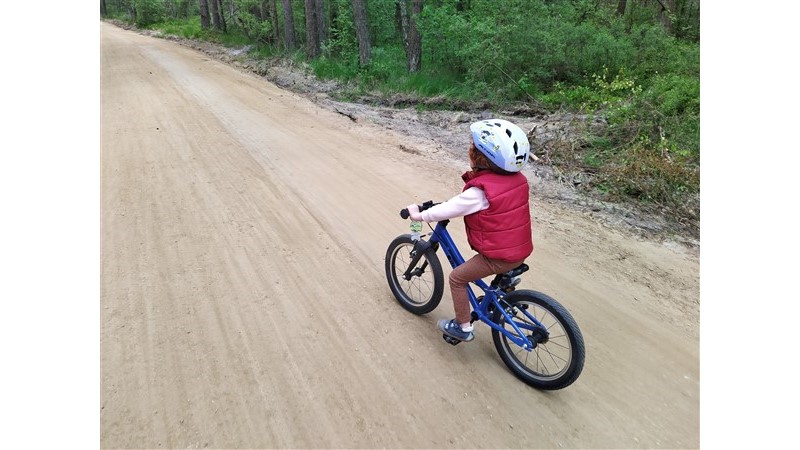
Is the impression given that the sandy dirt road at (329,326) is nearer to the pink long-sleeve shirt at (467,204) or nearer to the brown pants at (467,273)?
the brown pants at (467,273)

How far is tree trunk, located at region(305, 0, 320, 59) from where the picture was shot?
15414 mm

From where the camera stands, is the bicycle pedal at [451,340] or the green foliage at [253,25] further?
the green foliage at [253,25]

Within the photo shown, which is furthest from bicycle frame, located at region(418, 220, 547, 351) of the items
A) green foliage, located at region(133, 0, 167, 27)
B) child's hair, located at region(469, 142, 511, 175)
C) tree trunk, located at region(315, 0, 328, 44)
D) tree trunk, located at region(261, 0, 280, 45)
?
green foliage, located at region(133, 0, 167, 27)

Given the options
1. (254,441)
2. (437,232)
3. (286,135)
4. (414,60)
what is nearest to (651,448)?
(437,232)

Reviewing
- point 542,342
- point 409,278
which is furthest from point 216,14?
point 542,342

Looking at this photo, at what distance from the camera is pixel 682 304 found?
13.4 ft

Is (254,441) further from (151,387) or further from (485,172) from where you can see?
(485,172)

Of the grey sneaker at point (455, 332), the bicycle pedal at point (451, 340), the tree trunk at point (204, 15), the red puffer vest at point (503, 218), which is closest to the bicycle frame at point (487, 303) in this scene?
the grey sneaker at point (455, 332)

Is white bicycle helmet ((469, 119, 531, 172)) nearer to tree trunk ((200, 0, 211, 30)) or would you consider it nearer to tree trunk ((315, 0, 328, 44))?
tree trunk ((315, 0, 328, 44))

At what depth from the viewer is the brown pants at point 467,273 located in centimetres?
315

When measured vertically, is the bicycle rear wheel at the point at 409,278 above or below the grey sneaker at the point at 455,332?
above

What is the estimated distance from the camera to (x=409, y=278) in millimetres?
4008

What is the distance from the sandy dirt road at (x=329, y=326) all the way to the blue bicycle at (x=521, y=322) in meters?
0.15

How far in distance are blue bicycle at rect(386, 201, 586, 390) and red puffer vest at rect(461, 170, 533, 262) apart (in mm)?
256
